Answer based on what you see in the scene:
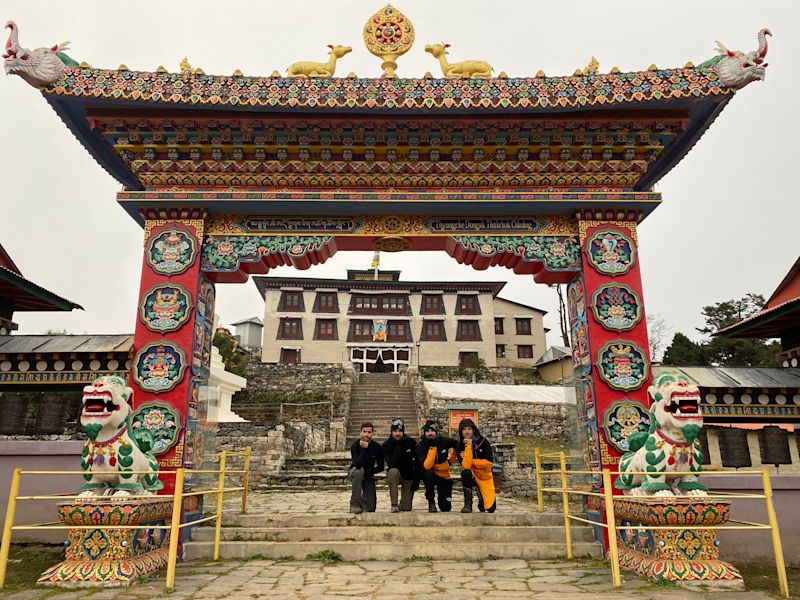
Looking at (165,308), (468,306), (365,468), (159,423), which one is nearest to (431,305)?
(468,306)

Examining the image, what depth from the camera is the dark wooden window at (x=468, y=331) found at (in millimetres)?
42969

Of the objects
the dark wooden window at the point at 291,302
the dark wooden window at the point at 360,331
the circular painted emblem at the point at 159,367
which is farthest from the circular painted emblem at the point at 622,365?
the dark wooden window at the point at 291,302

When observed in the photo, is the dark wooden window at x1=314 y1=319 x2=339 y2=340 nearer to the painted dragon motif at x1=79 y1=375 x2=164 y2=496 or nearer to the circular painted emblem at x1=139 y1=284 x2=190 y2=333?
the circular painted emblem at x1=139 y1=284 x2=190 y2=333

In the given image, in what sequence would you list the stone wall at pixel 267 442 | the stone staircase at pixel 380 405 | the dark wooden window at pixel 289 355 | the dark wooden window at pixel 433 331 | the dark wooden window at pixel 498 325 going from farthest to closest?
the dark wooden window at pixel 498 325 < the dark wooden window at pixel 433 331 < the dark wooden window at pixel 289 355 < the stone staircase at pixel 380 405 < the stone wall at pixel 267 442

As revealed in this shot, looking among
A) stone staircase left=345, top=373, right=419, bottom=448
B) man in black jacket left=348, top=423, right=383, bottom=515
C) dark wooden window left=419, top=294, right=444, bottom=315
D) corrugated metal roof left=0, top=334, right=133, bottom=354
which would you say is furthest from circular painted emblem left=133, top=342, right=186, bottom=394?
dark wooden window left=419, top=294, right=444, bottom=315

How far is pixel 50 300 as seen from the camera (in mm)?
8617

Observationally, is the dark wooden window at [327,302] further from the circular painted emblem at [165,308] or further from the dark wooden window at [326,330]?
the circular painted emblem at [165,308]

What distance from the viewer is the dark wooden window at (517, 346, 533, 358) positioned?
46.2 meters

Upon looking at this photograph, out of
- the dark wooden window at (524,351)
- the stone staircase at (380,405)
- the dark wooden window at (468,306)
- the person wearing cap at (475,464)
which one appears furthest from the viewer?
the dark wooden window at (524,351)

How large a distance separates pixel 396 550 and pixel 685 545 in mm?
3006

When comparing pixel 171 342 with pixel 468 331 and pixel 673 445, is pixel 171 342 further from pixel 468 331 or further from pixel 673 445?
pixel 468 331

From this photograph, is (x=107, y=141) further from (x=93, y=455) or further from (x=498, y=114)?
(x=498, y=114)

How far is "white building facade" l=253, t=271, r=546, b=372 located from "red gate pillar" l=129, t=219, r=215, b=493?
33071 mm

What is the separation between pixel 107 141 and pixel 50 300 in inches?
105
